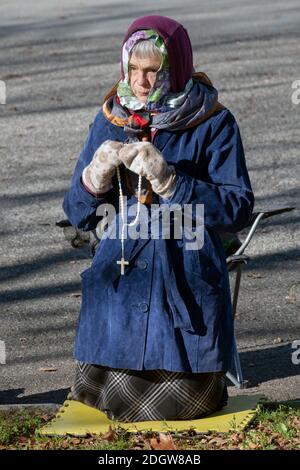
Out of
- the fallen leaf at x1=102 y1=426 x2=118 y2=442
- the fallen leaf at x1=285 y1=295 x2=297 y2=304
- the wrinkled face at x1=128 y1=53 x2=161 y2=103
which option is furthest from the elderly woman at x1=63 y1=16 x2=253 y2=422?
the fallen leaf at x1=285 y1=295 x2=297 y2=304

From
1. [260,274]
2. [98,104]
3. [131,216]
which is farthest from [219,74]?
[131,216]

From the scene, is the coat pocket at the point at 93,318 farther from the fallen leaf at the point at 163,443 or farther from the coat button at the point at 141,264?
the fallen leaf at the point at 163,443

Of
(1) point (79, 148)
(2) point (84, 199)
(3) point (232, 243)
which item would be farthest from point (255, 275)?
(1) point (79, 148)

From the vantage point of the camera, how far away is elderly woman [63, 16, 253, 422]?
4457 mm

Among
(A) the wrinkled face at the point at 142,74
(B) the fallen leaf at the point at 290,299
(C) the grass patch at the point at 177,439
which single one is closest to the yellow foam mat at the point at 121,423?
(C) the grass patch at the point at 177,439

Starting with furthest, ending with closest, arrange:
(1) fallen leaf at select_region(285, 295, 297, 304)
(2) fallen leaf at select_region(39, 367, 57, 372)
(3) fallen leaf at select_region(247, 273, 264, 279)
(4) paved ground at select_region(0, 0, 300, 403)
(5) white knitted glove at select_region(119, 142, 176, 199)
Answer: (3) fallen leaf at select_region(247, 273, 264, 279)
(1) fallen leaf at select_region(285, 295, 297, 304)
(4) paved ground at select_region(0, 0, 300, 403)
(2) fallen leaf at select_region(39, 367, 57, 372)
(5) white knitted glove at select_region(119, 142, 176, 199)

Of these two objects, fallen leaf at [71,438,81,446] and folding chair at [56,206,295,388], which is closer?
fallen leaf at [71,438,81,446]

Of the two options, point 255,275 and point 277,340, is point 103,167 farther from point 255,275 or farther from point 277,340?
point 255,275

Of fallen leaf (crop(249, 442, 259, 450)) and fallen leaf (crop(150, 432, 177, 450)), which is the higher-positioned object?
fallen leaf (crop(150, 432, 177, 450))

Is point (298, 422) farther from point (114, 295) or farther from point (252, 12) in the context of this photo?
→ point (252, 12)

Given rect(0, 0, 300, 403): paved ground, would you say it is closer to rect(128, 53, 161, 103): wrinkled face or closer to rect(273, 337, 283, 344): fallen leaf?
rect(273, 337, 283, 344): fallen leaf

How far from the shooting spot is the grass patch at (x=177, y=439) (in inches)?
174

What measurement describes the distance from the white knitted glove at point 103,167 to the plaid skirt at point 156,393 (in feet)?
2.48

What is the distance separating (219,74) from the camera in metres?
13.1
